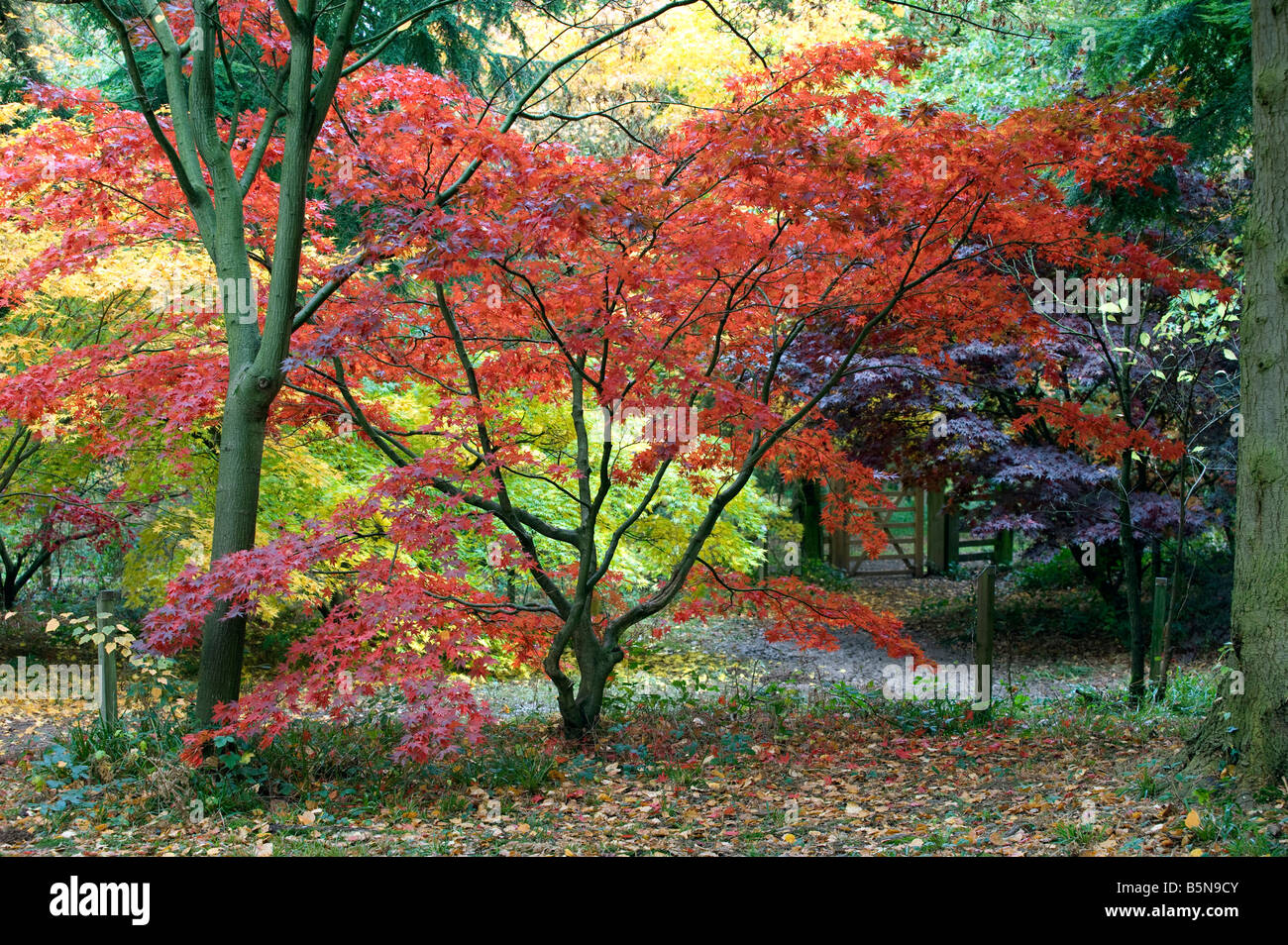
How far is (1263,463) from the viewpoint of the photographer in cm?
416


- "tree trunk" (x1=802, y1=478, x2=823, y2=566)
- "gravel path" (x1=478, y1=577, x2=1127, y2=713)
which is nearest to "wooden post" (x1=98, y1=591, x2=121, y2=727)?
"gravel path" (x1=478, y1=577, x2=1127, y2=713)

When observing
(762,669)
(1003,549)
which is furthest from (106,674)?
(1003,549)

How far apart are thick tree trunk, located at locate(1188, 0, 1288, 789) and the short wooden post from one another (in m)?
2.61

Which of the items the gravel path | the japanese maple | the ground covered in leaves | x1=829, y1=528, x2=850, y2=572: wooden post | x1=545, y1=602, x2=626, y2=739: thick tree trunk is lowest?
the gravel path

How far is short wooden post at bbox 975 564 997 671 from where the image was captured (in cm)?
691

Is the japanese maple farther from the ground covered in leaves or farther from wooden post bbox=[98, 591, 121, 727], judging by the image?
wooden post bbox=[98, 591, 121, 727]

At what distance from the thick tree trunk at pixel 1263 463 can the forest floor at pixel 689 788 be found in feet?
0.94

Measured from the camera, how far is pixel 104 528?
8266 mm

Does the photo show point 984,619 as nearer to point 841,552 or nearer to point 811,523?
point 811,523

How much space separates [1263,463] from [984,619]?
3042 millimetres

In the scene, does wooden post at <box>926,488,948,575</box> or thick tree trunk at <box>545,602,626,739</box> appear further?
wooden post at <box>926,488,948,575</box>

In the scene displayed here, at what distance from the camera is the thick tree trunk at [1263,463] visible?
4.09 m

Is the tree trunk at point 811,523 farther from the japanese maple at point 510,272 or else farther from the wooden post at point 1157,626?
the japanese maple at point 510,272

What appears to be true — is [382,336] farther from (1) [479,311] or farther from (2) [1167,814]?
(2) [1167,814]
